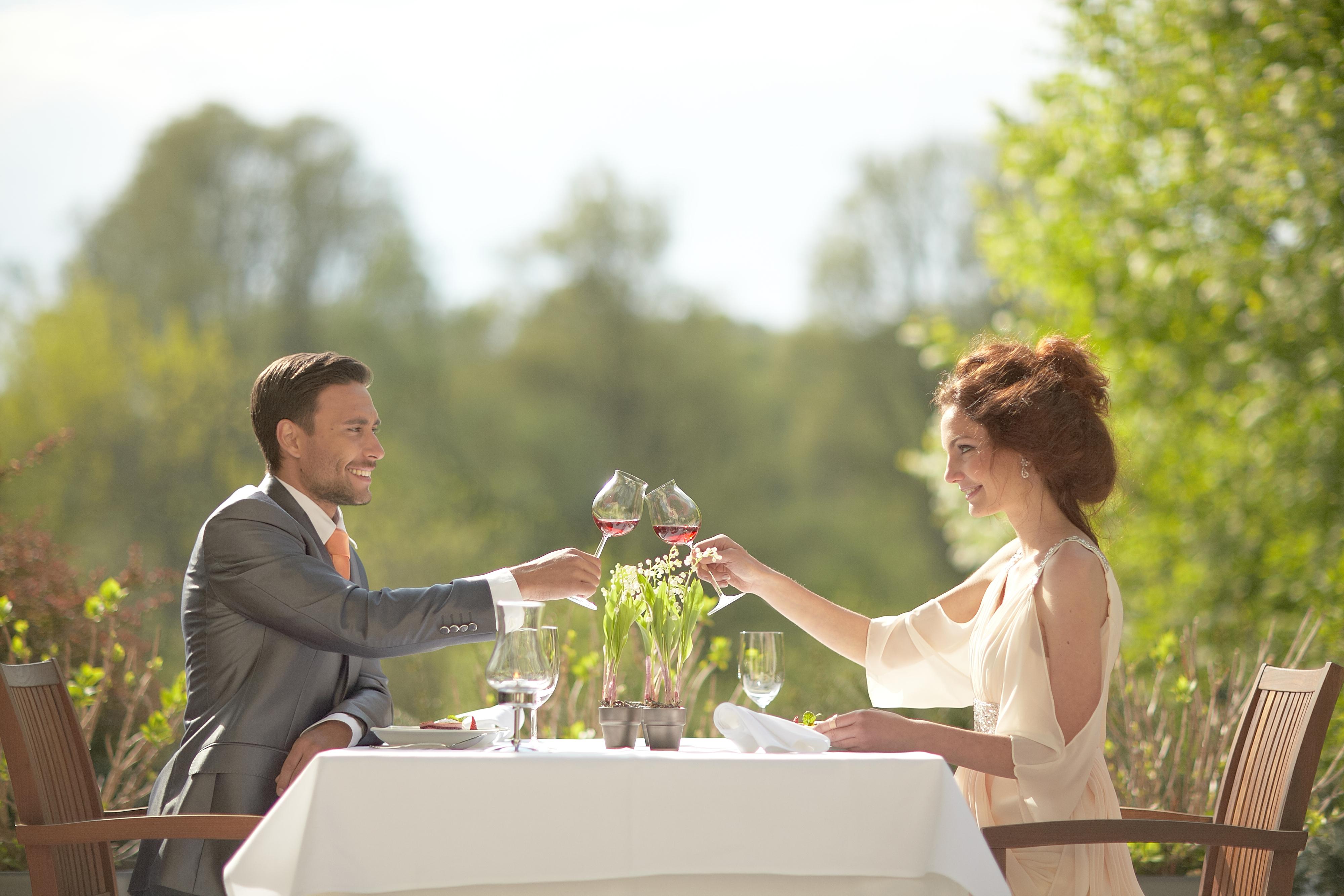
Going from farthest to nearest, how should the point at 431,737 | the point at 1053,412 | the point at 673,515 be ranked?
the point at 1053,412 < the point at 673,515 < the point at 431,737

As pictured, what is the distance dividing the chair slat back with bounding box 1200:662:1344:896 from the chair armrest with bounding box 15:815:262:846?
2028mm

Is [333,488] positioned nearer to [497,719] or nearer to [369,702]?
[369,702]

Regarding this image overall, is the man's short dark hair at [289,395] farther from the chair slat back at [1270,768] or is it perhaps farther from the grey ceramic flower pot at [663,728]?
the chair slat back at [1270,768]

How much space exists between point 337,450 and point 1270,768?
2323 millimetres

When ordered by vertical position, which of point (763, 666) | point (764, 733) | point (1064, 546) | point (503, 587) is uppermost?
point (1064, 546)

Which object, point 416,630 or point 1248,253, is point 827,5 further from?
point 416,630

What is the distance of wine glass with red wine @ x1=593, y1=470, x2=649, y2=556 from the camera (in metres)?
2.51

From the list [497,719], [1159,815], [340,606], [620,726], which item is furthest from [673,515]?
[1159,815]

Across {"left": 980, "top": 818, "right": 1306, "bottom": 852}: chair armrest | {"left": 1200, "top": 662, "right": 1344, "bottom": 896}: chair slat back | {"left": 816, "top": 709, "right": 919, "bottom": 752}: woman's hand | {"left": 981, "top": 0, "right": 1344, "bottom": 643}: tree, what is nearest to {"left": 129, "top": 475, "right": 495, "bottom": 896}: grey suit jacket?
{"left": 816, "top": 709, "right": 919, "bottom": 752}: woman's hand

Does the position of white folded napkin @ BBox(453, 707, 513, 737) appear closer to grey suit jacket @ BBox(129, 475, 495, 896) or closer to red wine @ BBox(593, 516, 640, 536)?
grey suit jacket @ BBox(129, 475, 495, 896)

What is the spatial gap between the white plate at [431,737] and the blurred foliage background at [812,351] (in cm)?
177

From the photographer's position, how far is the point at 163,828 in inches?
82.7

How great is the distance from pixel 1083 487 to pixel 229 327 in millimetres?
13547

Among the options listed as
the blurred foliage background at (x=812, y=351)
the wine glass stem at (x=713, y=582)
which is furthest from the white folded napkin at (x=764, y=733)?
the blurred foliage background at (x=812, y=351)
